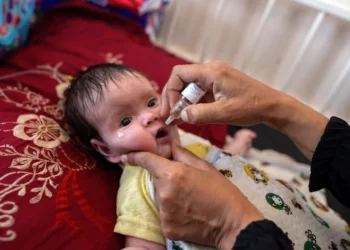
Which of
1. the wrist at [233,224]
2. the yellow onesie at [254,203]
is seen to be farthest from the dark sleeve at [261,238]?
the yellow onesie at [254,203]

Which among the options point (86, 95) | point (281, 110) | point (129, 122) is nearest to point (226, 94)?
point (281, 110)

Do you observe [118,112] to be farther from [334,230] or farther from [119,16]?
[119,16]

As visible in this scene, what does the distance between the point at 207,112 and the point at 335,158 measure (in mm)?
339

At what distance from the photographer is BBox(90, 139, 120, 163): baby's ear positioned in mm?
900

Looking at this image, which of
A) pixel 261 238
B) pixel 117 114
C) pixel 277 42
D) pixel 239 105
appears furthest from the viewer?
pixel 277 42

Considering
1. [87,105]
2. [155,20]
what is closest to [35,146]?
[87,105]

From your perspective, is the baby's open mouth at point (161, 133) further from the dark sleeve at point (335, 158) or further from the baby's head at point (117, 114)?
the dark sleeve at point (335, 158)

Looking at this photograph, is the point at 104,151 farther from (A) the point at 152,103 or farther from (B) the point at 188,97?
(B) the point at 188,97

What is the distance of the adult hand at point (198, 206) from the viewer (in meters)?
0.65

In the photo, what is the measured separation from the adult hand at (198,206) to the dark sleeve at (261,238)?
0.03 m

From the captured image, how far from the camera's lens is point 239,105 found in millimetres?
745

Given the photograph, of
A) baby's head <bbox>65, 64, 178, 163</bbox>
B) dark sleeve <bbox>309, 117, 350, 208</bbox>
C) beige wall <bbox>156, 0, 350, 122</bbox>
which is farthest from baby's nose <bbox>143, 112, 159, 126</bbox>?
beige wall <bbox>156, 0, 350, 122</bbox>

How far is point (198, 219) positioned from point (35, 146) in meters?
0.45

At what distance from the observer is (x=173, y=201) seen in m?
0.65
